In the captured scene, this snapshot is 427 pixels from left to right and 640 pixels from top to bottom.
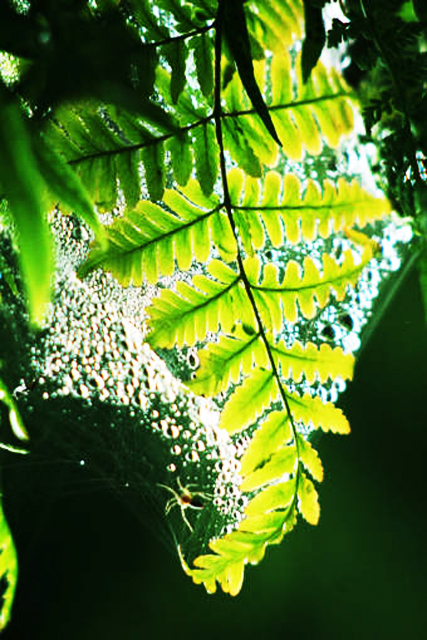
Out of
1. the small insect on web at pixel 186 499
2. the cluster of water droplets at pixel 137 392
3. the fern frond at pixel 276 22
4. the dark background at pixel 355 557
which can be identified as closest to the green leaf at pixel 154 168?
the fern frond at pixel 276 22

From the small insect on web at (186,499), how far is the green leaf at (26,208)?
50 cm

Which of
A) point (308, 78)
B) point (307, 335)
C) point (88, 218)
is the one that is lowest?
point (307, 335)

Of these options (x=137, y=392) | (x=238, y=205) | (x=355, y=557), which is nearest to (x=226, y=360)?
(x=238, y=205)

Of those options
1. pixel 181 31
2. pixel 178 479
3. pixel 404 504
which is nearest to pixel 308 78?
pixel 181 31

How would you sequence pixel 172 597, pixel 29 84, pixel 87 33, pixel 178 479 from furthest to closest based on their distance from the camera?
pixel 172 597 → pixel 178 479 → pixel 29 84 → pixel 87 33

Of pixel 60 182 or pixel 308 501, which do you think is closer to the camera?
pixel 60 182

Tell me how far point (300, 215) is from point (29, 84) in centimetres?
25

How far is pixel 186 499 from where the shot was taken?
622mm

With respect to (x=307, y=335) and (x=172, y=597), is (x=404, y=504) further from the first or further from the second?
(x=307, y=335)

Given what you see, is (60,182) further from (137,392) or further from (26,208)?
(137,392)

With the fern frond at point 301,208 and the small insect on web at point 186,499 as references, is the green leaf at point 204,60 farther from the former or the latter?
the small insect on web at point 186,499

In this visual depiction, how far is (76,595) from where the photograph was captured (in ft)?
3.63

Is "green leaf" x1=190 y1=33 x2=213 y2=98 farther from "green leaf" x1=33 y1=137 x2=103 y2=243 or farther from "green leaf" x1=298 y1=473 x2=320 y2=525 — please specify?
"green leaf" x1=298 y1=473 x2=320 y2=525

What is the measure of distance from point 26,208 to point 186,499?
1.72 ft
